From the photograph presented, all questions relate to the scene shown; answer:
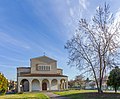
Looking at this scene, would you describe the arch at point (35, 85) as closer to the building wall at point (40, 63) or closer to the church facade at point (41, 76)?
the church facade at point (41, 76)

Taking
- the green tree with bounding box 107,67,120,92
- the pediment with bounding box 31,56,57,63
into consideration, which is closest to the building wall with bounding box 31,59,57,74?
the pediment with bounding box 31,56,57,63

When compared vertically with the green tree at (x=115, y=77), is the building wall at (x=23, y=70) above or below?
above

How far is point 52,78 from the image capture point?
59094 mm

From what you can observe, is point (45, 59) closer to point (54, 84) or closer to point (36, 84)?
point (54, 84)

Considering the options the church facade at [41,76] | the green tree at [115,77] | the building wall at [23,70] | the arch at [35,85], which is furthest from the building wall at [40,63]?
the green tree at [115,77]

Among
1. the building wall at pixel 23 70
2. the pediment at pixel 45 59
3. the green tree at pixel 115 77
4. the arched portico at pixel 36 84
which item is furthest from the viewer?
the building wall at pixel 23 70

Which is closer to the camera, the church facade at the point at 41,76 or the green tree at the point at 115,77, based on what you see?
the green tree at the point at 115,77

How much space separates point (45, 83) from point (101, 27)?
1315 inches

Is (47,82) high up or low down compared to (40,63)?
down

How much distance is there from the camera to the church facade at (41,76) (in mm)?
58156

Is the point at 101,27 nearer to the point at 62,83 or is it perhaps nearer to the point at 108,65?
the point at 108,65

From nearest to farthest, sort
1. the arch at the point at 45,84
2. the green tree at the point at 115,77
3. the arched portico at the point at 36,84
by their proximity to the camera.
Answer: the green tree at the point at 115,77 < the arched portico at the point at 36,84 < the arch at the point at 45,84

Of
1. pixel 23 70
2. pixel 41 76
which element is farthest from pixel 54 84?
pixel 23 70

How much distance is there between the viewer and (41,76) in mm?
58500
